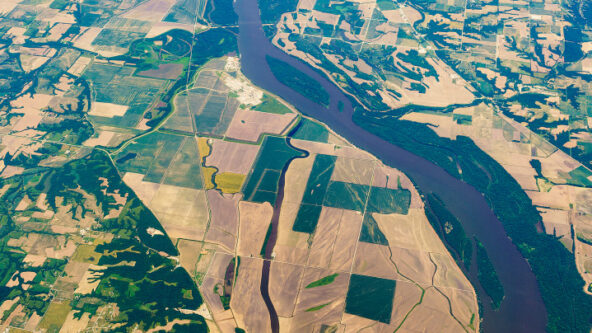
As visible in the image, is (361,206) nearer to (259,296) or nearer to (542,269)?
(259,296)

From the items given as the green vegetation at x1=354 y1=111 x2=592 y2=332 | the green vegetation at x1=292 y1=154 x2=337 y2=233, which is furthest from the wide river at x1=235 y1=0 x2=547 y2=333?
the green vegetation at x1=292 y1=154 x2=337 y2=233

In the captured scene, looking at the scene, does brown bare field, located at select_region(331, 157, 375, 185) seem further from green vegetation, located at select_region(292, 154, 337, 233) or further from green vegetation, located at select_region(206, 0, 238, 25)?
green vegetation, located at select_region(206, 0, 238, 25)

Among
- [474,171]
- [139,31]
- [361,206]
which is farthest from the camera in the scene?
[139,31]

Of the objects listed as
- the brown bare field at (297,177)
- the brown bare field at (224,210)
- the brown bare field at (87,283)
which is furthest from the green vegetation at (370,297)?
the brown bare field at (87,283)

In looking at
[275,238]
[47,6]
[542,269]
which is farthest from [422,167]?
[47,6]

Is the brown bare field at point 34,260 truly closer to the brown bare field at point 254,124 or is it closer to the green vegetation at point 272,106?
the brown bare field at point 254,124

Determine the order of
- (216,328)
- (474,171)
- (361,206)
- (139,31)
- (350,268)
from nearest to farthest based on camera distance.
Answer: (216,328), (350,268), (361,206), (474,171), (139,31)

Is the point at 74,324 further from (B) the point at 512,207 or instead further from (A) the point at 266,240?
(B) the point at 512,207
